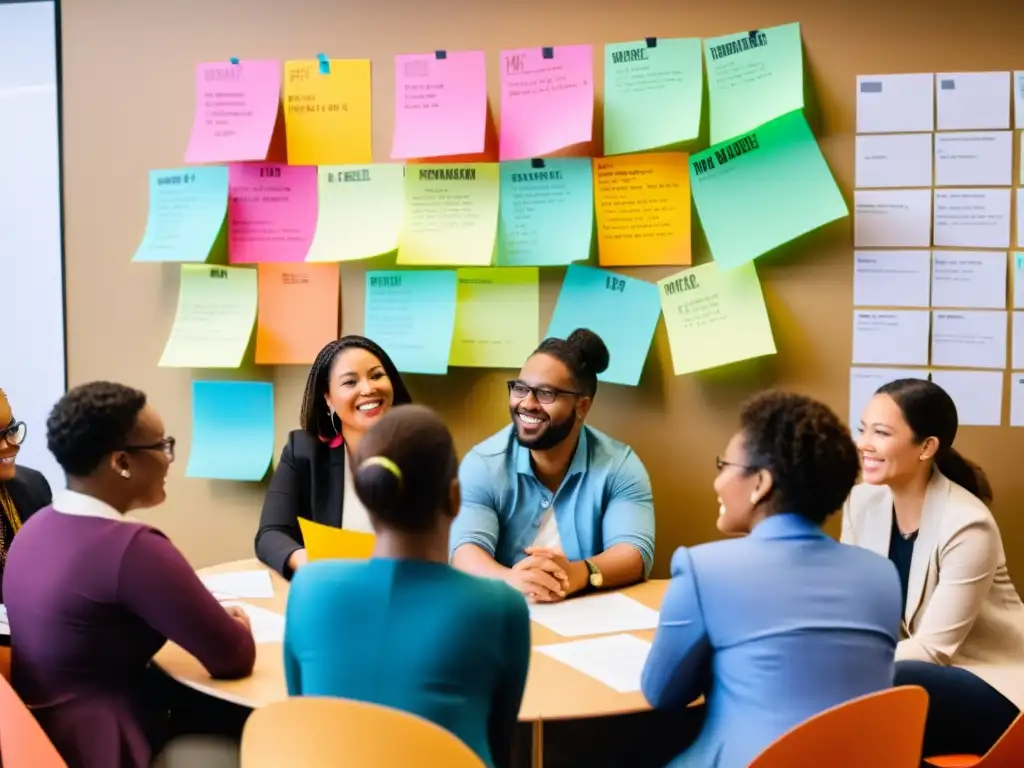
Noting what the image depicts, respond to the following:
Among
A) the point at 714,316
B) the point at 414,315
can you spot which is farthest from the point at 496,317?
the point at 714,316

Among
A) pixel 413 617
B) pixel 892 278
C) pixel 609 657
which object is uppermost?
pixel 892 278

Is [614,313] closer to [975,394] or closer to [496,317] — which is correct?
[496,317]

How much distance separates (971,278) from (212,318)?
2131 millimetres

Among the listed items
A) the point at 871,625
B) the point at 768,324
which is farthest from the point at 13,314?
the point at 871,625

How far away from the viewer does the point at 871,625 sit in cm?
142

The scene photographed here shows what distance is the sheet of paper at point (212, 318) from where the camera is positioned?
108 inches

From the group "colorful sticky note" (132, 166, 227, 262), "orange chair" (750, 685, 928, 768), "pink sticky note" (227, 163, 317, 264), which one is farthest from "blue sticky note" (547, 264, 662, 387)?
"orange chair" (750, 685, 928, 768)

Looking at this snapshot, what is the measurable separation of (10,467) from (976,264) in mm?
2425

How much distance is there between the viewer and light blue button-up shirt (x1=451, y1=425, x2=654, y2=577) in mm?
2268

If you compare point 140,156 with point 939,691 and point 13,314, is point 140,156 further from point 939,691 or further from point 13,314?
point 939,691

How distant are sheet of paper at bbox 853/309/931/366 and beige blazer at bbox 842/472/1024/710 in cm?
42

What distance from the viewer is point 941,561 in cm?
201

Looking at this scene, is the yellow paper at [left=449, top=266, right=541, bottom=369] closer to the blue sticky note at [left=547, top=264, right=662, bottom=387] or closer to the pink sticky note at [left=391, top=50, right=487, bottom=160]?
the blue sticky note at [left=547, top=264, right=662, bottom=387]

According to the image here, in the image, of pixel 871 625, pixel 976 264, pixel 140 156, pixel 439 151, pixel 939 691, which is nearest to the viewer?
pixel 871 625
